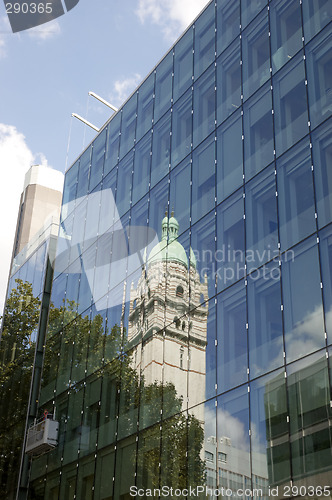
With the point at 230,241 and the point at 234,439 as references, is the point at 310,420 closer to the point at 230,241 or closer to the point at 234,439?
the point at 234,439

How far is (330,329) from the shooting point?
17.9 m

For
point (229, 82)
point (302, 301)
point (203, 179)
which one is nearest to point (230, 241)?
point (203, 179)

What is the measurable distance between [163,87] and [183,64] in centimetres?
172

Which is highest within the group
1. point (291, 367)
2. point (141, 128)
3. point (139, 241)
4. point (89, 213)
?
point (141, 128)

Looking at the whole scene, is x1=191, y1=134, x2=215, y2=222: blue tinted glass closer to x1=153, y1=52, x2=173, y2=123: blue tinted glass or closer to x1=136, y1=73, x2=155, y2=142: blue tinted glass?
x1=153, y1=52, x2=173, y2=123: blue tinted glass

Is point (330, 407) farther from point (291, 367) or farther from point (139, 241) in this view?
point (139, 241)

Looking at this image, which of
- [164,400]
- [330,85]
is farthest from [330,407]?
[330,85]

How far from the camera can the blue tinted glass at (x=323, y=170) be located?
19.6 metres

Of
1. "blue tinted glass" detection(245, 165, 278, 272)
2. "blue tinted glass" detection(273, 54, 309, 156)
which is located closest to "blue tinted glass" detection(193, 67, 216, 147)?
"blue tinted glass" detection(273, 54, 309, 156)

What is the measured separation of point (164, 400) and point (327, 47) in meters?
13.8

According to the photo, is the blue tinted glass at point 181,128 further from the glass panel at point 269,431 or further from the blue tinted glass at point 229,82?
the glass panel at point 269,431

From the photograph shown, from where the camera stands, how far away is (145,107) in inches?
1298

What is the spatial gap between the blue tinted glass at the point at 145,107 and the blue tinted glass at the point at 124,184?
1.35 meters

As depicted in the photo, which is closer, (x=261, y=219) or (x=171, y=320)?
(x=261, y=219)
